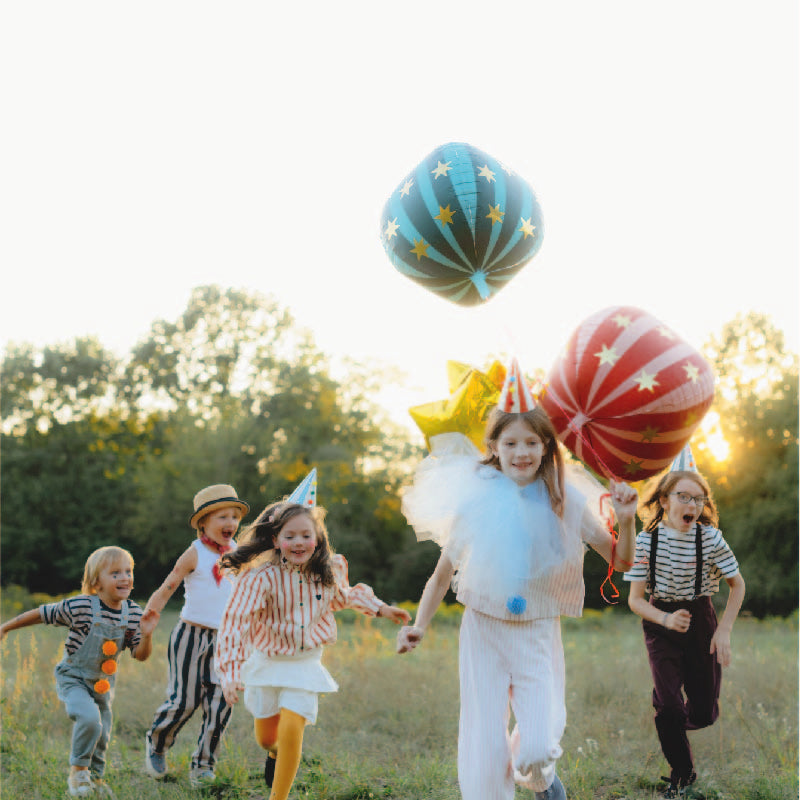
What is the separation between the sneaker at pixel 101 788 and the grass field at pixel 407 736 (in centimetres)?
9

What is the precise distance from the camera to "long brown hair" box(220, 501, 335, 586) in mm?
5008

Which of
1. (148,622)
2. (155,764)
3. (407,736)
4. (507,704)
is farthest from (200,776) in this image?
(507,704)

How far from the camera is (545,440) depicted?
449cm

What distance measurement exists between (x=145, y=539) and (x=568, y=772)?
81.6ft

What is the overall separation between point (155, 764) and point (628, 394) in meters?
3.59

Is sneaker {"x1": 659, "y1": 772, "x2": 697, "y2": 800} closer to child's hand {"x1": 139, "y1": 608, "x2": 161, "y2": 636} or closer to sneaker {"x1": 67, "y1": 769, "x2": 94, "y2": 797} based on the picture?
Result: child's hand {"x1": 139, "y1": 608, "x2": 161, "y2": 636}

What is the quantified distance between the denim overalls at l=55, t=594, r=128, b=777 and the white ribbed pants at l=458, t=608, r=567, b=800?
2244mm

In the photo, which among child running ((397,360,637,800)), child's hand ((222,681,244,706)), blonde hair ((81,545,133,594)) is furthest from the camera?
blonde hair ((81,545,133,594))

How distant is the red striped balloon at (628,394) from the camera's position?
4496 mm

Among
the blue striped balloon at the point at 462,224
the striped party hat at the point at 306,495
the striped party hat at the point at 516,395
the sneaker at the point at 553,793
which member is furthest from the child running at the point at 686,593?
the striped party hat at the point at 306,495

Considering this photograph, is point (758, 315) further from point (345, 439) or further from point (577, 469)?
point (577, 469)

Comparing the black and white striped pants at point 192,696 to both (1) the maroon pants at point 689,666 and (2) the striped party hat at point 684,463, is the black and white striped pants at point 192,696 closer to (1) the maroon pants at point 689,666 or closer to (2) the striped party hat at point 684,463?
(1) the maroon pants at point 689,666

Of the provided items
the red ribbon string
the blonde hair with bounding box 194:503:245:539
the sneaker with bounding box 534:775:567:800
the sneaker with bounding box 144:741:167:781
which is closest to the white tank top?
the blonde hair with bounding box 194:503:245:539

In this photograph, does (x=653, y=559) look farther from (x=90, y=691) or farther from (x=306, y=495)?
(x=90, y=691)
